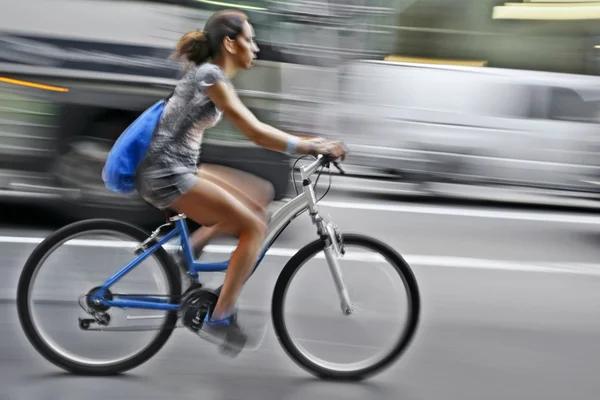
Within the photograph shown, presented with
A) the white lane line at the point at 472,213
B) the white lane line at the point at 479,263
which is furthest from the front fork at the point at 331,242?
the white lane line at the point at 472,213

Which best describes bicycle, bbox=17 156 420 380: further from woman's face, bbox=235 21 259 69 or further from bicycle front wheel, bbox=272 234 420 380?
woman's face, bbox=235 21 259 69

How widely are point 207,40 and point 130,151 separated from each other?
525 mm

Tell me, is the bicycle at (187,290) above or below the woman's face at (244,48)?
below

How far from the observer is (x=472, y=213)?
916cm

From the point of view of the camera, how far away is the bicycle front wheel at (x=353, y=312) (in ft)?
13.9

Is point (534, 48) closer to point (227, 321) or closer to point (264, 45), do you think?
point (264, 45)

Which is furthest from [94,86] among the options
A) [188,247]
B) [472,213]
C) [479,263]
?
[472,213]

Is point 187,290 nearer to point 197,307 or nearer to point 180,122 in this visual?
point 197,307

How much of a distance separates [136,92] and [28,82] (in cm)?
70

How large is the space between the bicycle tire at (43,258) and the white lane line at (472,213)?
5011 millimetres

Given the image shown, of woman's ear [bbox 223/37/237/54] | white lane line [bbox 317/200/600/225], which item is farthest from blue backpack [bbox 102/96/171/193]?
white lane line [bbox 317/200/600/225]

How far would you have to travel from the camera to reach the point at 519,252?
291 inches

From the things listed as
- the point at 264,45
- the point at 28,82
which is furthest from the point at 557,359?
the point at 28,82

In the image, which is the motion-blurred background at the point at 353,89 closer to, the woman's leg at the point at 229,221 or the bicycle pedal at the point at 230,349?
the woman's leg at the point at 229,221
